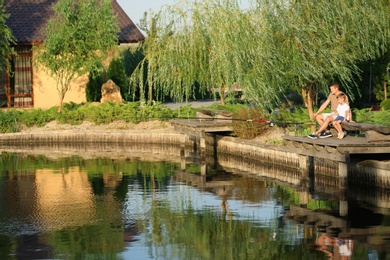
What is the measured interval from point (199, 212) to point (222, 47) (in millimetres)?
8345

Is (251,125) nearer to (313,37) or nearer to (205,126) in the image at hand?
(205,126)

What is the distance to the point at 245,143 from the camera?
28875 millimetres

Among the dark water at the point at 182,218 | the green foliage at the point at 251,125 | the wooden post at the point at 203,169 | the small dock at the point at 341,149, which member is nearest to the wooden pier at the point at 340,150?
the small dock at the point at 341,149

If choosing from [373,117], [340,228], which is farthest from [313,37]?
[340,228]

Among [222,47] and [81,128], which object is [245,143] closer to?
[222,47]

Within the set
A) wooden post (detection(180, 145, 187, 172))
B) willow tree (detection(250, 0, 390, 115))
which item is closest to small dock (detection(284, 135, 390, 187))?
willow tree (detection(250, 0, 390, 115))

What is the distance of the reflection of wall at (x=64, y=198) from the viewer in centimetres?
2064

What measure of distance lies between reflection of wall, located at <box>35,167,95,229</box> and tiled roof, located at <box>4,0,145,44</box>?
13.9 meters

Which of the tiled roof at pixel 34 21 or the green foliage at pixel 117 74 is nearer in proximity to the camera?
the green foliage at pixel 117 74

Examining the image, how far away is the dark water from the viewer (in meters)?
17.3

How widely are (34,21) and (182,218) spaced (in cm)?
2509

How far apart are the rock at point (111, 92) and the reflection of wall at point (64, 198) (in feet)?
35.9

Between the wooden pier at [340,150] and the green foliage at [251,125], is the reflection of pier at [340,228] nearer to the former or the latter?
the wooden pier at [340,150]

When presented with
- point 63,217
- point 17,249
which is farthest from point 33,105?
point 17,249
